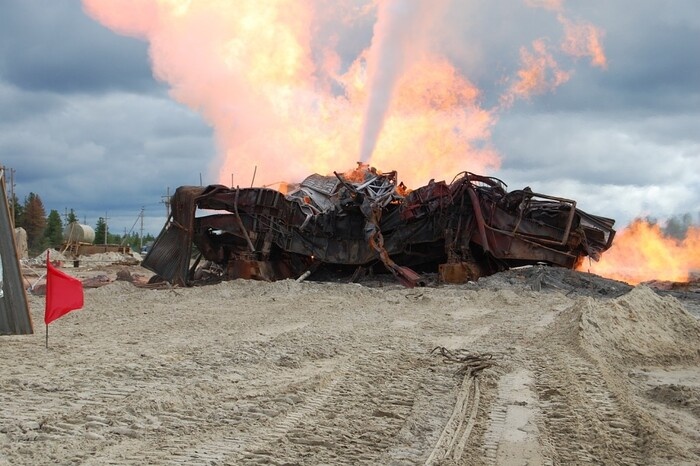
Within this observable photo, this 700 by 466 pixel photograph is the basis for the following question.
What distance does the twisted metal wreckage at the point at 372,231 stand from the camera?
2103 centimetres

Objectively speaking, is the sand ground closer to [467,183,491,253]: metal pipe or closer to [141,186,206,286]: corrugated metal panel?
[467,183,491,253]: metal pipe

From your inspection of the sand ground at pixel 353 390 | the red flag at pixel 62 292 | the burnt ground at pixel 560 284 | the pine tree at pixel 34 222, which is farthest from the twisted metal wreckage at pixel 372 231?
the pine tree at pixel 34 222

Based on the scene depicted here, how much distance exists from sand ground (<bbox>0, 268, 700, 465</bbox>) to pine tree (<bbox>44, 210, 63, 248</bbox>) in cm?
7585

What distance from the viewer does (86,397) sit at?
649 cm

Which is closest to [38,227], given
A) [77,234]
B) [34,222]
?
[34,222]

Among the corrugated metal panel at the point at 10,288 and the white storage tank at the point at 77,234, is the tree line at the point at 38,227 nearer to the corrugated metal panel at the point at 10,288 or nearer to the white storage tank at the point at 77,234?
the white storage tank at the point at 77,234

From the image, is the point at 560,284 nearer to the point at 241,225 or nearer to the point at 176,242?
the point at 241,225

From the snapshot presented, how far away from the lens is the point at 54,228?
9012cm

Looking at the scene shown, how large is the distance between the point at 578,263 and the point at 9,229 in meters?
16.1

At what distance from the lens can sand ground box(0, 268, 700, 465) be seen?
5305 mm

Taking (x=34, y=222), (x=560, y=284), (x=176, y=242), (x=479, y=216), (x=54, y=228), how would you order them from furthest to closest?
(x=54, y=228)
(x=34, y=222)
(x=176, y=242)
(x=479, y=216)
(x=560, y=284)

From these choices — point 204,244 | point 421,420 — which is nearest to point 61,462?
point 421,420

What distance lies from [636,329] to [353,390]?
6.77 m

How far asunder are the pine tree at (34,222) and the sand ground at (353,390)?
68.1m
